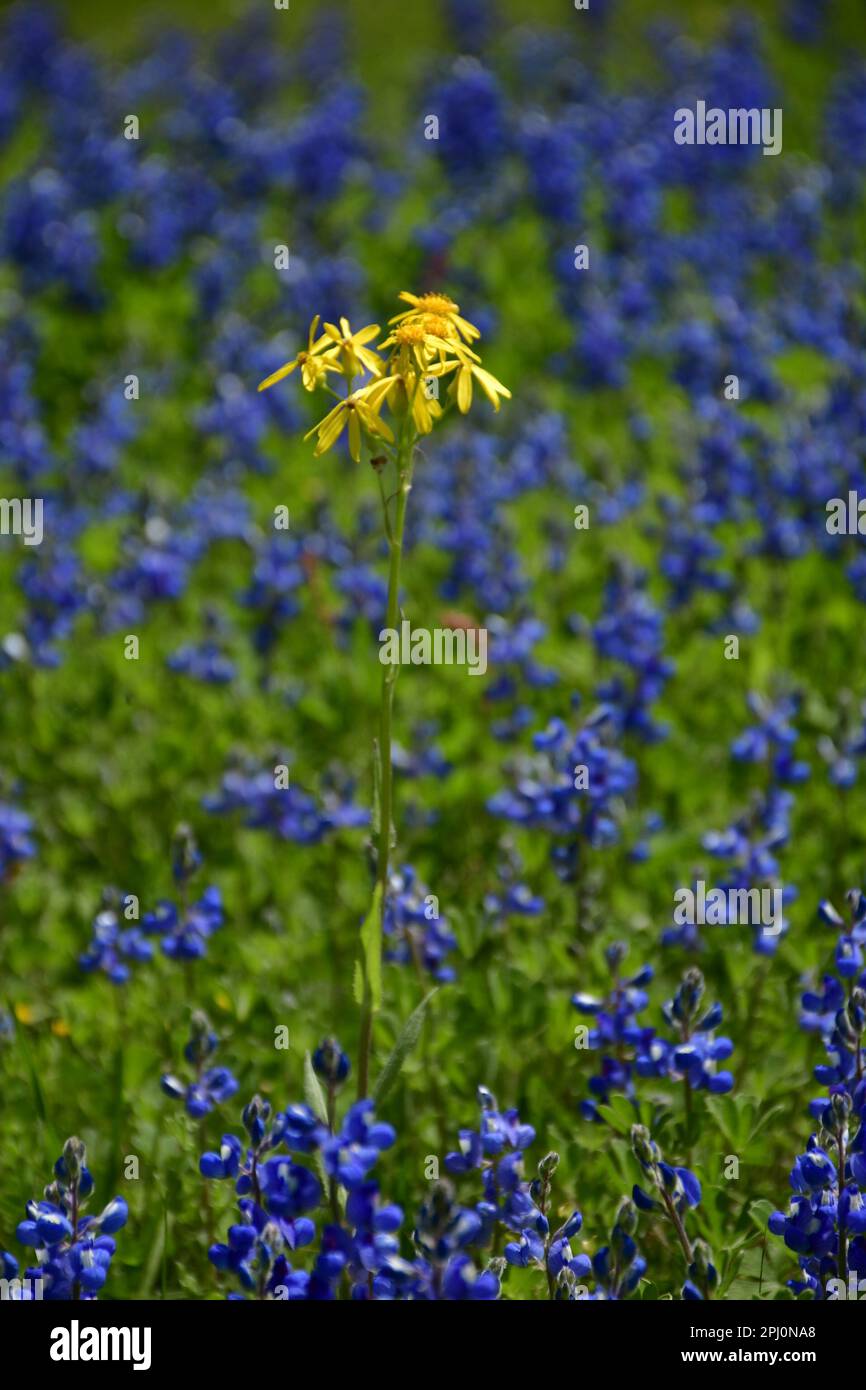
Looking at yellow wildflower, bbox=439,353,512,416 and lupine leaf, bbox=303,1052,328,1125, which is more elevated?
yellow wildflower, bbox=439,353,512,416

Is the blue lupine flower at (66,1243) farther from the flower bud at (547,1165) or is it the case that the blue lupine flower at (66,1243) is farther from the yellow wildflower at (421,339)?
the yellow wildflower at (421,339)

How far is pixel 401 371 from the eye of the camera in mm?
2574

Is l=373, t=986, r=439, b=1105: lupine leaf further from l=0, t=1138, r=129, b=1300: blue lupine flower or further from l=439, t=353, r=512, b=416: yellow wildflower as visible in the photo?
l=439, t=353, r=512, b=416: yellow wildflower

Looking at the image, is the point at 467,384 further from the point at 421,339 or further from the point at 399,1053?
the point at 399,1053

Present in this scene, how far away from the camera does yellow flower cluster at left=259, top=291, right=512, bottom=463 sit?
252cm

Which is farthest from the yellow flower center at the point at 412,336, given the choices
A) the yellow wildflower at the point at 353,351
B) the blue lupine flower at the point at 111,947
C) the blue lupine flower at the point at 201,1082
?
the blue lupine flower at the point at 111,947

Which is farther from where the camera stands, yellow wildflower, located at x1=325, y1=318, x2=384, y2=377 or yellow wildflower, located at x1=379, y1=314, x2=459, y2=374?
yellow wildflower, located at x1=325, y1=318, x2=384, y2=377

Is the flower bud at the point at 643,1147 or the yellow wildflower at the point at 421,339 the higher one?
the yellow wildflower at the point at 421,339

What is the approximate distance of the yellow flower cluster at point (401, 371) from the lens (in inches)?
99.0

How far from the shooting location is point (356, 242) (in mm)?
9930

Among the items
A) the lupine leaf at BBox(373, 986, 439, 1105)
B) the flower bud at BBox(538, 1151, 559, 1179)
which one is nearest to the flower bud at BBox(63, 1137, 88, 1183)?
the lupine leaf at BBox(373, 986, 439, 1105)
